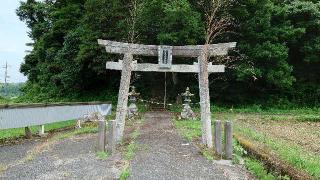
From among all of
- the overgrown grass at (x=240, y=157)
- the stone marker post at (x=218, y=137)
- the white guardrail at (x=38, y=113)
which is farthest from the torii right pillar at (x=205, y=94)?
the white guardrail at (x=38, y=113)

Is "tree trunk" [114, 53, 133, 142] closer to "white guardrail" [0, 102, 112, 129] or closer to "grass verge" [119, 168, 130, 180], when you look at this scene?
"white guardrail" [0, 102, 112, 129]

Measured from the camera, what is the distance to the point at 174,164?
408 inches

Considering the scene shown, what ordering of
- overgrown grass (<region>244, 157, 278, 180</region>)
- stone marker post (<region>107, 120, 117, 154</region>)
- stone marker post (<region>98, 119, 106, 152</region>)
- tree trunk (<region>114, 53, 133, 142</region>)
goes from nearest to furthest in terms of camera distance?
1. overgrown grass (<region>244, 157, 278, 180</region>)
2. stone marker post (<region>107, 120, 117, 154</region>)
3. stone marker post (<region>98, 119, 106, 152</region>)
4. tree trunk (<region>114, 53, 133, 142</region>)

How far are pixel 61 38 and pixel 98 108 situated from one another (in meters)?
18.7

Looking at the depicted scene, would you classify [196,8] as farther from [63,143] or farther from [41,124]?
[63,143]

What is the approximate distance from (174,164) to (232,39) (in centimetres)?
2277

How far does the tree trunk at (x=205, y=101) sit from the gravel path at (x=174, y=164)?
0.52 m

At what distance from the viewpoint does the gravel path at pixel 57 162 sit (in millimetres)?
9148

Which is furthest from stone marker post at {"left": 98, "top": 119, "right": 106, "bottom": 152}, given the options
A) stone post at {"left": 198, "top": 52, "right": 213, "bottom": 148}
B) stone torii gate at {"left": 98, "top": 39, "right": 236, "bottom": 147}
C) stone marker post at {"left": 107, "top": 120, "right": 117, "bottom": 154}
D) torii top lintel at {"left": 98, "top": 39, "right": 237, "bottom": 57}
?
torii top lintel at {"left": 98, "top": 39, "right": 237, "bottom": 57}

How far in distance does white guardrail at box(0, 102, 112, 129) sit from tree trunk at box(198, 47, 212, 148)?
247 inches

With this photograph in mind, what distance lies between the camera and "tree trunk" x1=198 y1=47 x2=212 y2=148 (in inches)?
524

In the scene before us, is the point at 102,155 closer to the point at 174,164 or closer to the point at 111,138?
the point at 111,138

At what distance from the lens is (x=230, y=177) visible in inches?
357

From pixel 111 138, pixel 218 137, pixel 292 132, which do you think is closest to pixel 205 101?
pixel 218 137
